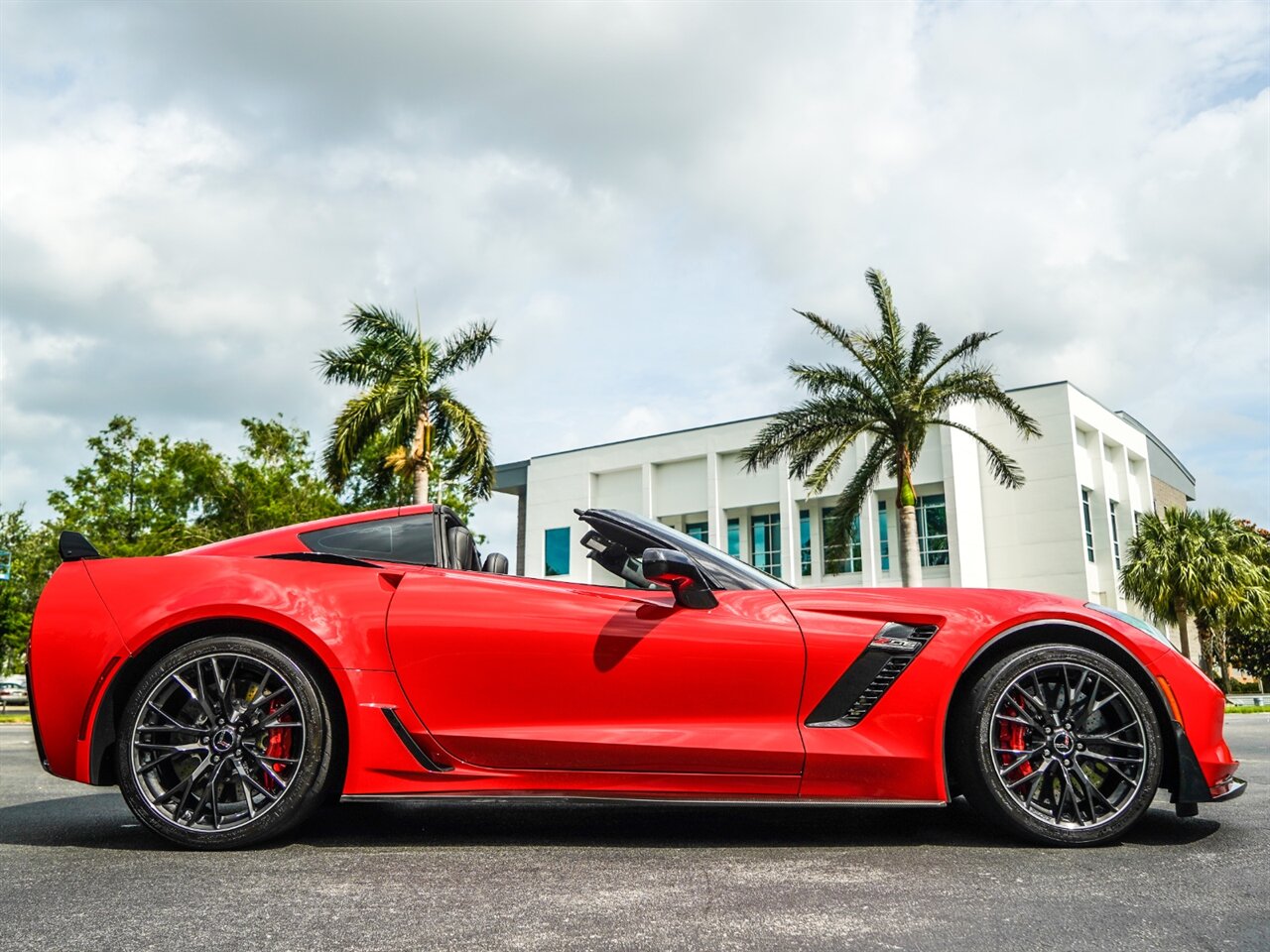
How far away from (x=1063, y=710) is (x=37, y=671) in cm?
364

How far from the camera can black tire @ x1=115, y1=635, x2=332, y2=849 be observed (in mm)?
3406

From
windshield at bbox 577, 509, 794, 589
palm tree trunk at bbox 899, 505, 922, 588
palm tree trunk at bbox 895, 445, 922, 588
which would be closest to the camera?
windshield at bbox 577, 509, 794, 589

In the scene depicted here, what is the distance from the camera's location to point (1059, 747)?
339 cm

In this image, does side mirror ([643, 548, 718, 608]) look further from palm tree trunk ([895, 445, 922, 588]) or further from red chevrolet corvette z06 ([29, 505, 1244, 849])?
palm tree trunk ([895, 445, 922, 588])

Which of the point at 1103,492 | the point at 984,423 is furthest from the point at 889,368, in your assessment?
the point at 1103,492

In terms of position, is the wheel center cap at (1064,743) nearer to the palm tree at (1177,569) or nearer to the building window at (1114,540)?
the palm tree at (1177,569)

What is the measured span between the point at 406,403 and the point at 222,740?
19.7 metres

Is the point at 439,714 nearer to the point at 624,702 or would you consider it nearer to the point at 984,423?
the point at 624,702

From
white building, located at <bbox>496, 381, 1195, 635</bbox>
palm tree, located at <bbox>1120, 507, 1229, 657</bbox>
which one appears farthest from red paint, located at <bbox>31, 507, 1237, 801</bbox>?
palm tree, located at <bbox>1120, 507, 1229, 657</bbox>

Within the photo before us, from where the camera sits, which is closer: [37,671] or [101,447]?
[37,671]

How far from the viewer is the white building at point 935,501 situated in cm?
4084

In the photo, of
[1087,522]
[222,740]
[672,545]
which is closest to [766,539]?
[1087,522]

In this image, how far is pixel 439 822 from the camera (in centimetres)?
408

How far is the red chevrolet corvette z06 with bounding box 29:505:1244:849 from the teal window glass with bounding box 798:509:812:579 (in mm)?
41311
